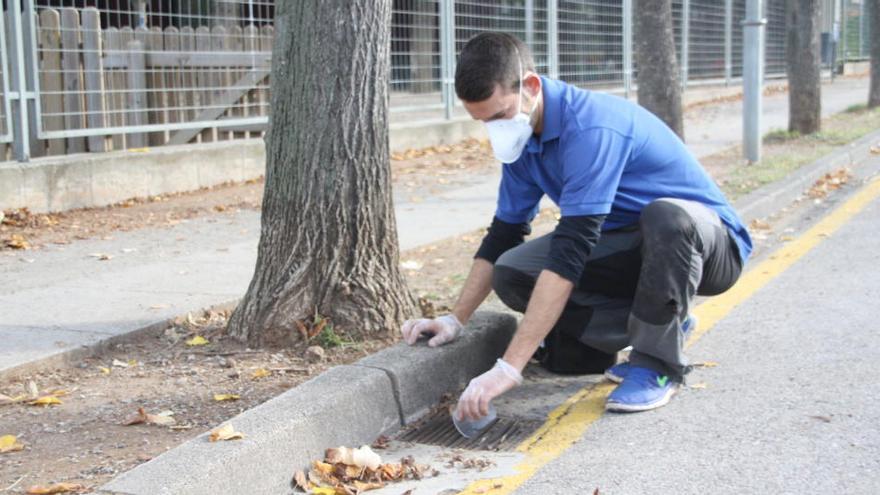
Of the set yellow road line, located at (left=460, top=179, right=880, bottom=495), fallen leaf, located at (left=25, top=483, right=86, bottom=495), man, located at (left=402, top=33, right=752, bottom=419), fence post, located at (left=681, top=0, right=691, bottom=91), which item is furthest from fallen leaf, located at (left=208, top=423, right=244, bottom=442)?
fence post, located at (left=681, top=0, right=691, bottom=91)

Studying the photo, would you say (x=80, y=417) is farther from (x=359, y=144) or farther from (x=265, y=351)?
(x=359, y=144)

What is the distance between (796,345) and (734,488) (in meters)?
1.72

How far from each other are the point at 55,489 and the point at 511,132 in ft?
6.03

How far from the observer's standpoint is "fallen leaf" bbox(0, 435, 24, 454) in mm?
3424

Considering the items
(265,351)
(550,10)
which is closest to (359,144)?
→ (265,351)

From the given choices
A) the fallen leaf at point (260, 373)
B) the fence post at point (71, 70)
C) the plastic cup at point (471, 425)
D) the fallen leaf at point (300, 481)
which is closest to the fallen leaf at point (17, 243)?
the fence post at point (71, 70)

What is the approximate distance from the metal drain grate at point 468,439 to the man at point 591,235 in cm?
18

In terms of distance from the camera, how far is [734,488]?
321cm

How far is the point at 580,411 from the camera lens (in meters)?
4.03

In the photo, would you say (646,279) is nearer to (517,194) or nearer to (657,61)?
(517,194)

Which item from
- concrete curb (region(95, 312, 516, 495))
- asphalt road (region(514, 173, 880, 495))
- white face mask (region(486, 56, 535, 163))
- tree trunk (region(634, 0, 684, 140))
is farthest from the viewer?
tree trunk (region(634, 0, 684, 140))

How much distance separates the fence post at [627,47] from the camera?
17.5 metres

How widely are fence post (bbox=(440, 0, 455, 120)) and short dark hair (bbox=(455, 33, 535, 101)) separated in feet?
30.5

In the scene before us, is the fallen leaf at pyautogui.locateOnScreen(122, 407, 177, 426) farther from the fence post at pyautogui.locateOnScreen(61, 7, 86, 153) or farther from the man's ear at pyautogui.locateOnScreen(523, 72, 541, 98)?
the fence post at pyautogui.locateOnScreen(61, 7, 86, 153)
